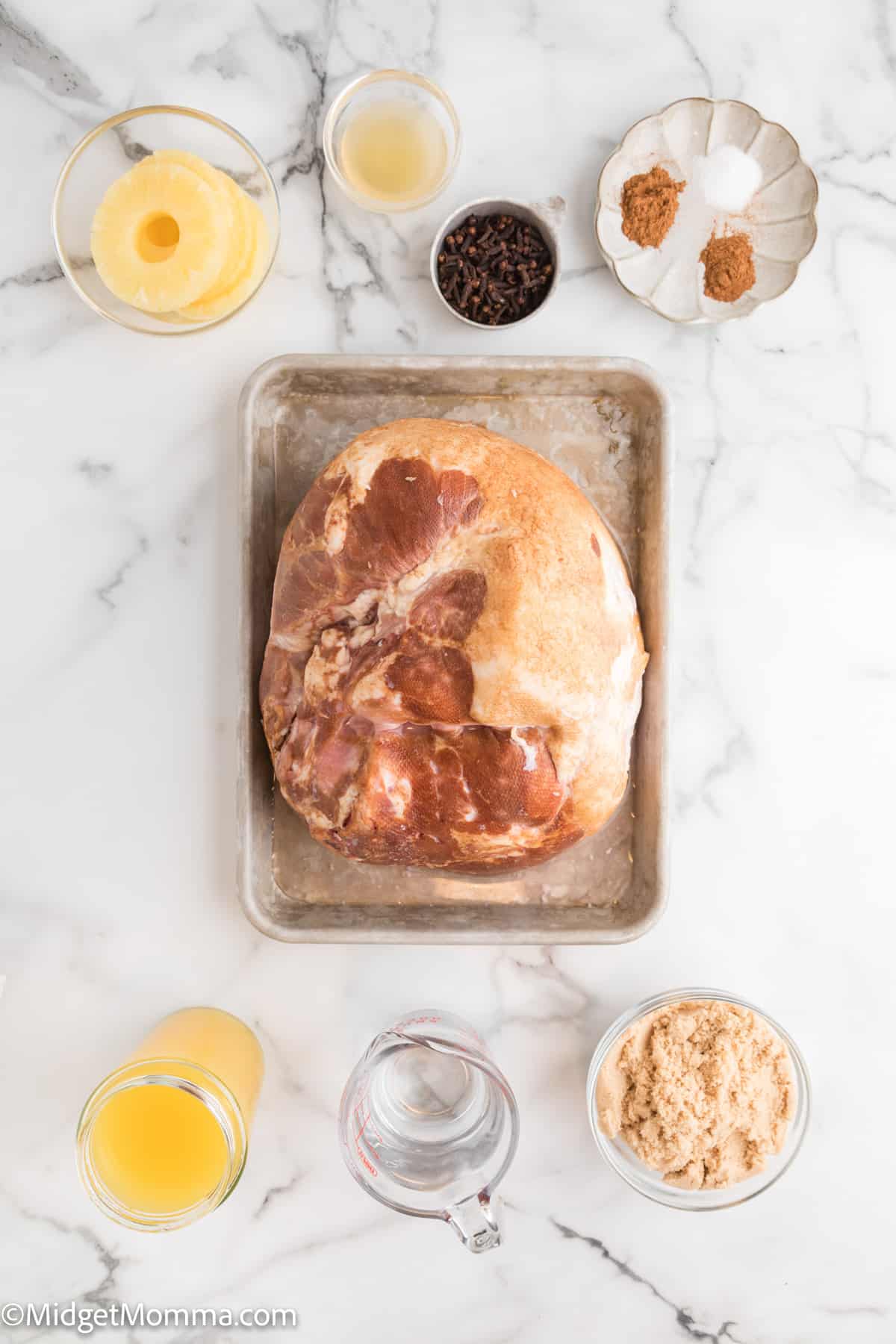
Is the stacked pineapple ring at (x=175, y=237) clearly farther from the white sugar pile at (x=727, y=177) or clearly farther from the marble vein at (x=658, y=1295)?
the marble vein at (x=658, y=1295)

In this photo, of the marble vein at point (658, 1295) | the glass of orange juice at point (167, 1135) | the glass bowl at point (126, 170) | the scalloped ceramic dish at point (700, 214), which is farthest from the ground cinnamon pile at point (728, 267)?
the marble vein at point (658, 1295)

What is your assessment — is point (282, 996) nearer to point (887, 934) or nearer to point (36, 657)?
point (36, 657)

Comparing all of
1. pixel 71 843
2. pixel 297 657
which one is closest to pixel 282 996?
pixel 71 843

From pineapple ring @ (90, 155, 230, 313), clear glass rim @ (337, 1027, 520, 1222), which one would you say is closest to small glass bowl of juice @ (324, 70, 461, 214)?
pineapple ring @ (90, 155, 230, 313)

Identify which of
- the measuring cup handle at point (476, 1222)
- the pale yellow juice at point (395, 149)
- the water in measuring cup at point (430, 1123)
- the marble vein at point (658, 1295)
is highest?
the pale yellow juice at point (395, 149)

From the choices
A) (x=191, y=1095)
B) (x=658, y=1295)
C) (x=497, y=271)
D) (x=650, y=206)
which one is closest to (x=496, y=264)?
(x=497, y=271)

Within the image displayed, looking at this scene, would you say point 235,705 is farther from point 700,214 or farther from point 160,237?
point 700,214

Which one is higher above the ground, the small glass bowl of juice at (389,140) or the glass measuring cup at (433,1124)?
the small glass bowl of juice at (389,140)
